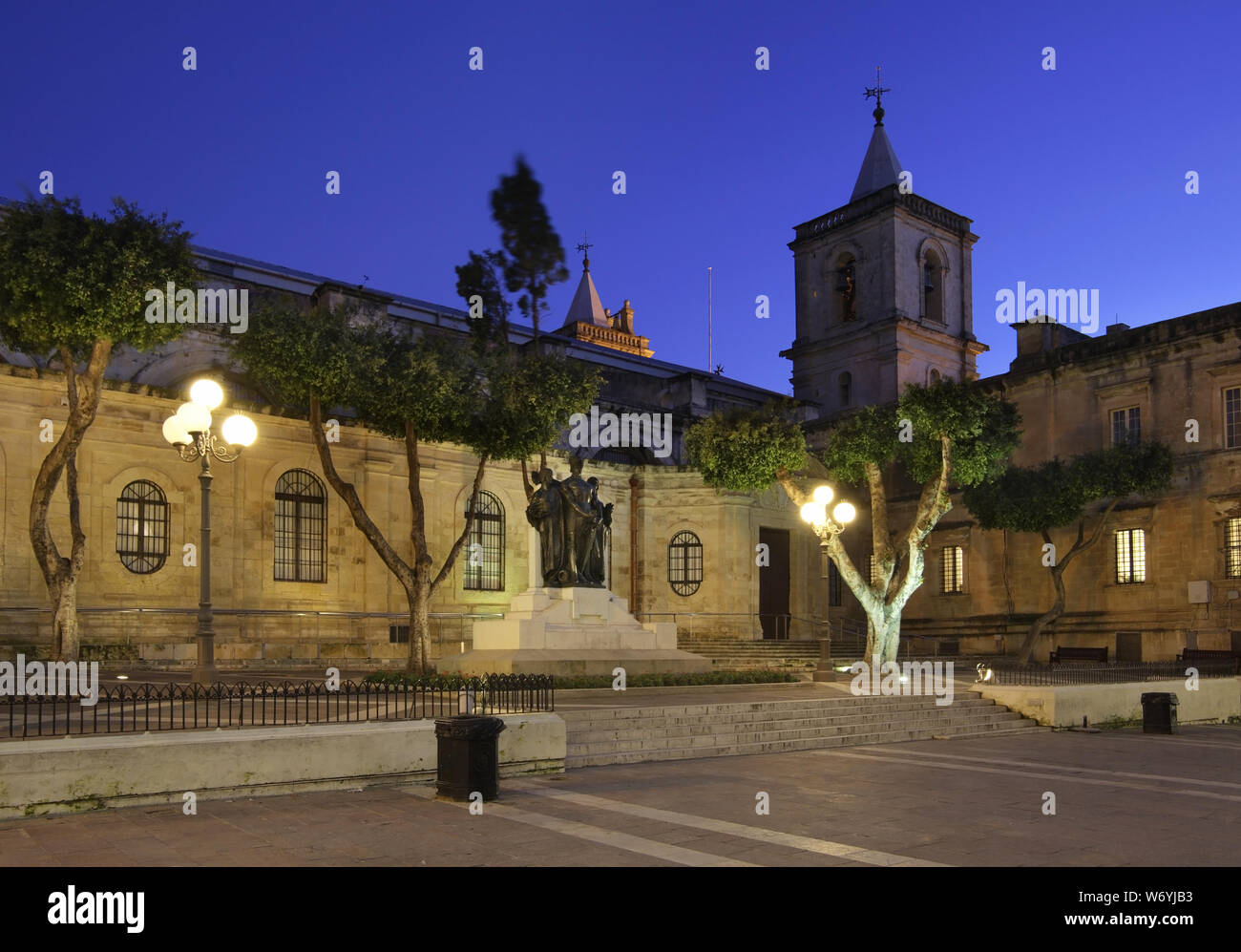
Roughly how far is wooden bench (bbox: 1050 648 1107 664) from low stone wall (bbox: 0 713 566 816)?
2572 centimetres

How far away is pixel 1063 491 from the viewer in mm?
33094

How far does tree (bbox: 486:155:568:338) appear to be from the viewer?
33.1 meters

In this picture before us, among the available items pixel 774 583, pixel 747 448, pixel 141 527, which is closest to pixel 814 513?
pixel 747 448

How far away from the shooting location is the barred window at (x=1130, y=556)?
35.1 meters

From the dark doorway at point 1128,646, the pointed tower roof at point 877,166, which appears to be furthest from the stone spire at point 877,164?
the dark doorway at point 1128,646

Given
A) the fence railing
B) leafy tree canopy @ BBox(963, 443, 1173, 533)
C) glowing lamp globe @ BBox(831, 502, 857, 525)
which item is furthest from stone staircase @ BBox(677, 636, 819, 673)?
leafy tree canopy @ BBox(963, 443, 1173, 533)

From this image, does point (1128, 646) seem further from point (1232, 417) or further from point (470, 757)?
point (470, 757)

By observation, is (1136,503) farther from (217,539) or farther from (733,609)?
(217,539)

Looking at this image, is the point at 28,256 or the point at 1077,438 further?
the point at 1077,438
